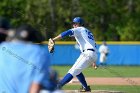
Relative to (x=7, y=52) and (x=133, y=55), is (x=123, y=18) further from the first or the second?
(x=7, y=52)

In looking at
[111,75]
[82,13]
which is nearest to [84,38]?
[111,75]

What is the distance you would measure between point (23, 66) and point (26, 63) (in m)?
0.05

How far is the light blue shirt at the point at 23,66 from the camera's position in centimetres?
493

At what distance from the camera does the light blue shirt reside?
493cm

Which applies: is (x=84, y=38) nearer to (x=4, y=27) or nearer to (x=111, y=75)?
(x=4, y=27)

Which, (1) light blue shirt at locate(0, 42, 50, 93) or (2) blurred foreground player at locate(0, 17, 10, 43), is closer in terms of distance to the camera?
(1) light blue shirt at locate(0, 42, 50, 93)

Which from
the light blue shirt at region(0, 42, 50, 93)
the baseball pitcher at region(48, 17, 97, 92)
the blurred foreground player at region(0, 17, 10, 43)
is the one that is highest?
the blurred foreground player at region(0, 17, 10, 43)

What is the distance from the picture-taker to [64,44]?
3722cm

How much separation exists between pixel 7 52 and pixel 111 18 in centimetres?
4871

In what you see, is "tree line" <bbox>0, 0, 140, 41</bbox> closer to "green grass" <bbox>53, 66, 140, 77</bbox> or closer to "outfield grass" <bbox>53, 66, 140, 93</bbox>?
"green grass" <bbox>53, 66, 140, 77</bbox>

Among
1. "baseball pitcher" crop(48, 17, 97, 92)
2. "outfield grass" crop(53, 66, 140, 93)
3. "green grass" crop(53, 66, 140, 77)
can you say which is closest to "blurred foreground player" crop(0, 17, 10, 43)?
"baseball pitcher" crop(48, 17, 97, 92)

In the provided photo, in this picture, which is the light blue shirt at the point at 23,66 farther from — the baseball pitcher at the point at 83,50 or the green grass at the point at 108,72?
the green grass at the point at 108,72

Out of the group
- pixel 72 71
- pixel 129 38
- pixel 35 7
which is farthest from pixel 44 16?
pixel 72 71

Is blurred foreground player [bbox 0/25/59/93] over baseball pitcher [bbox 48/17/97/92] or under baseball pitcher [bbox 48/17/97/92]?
over
